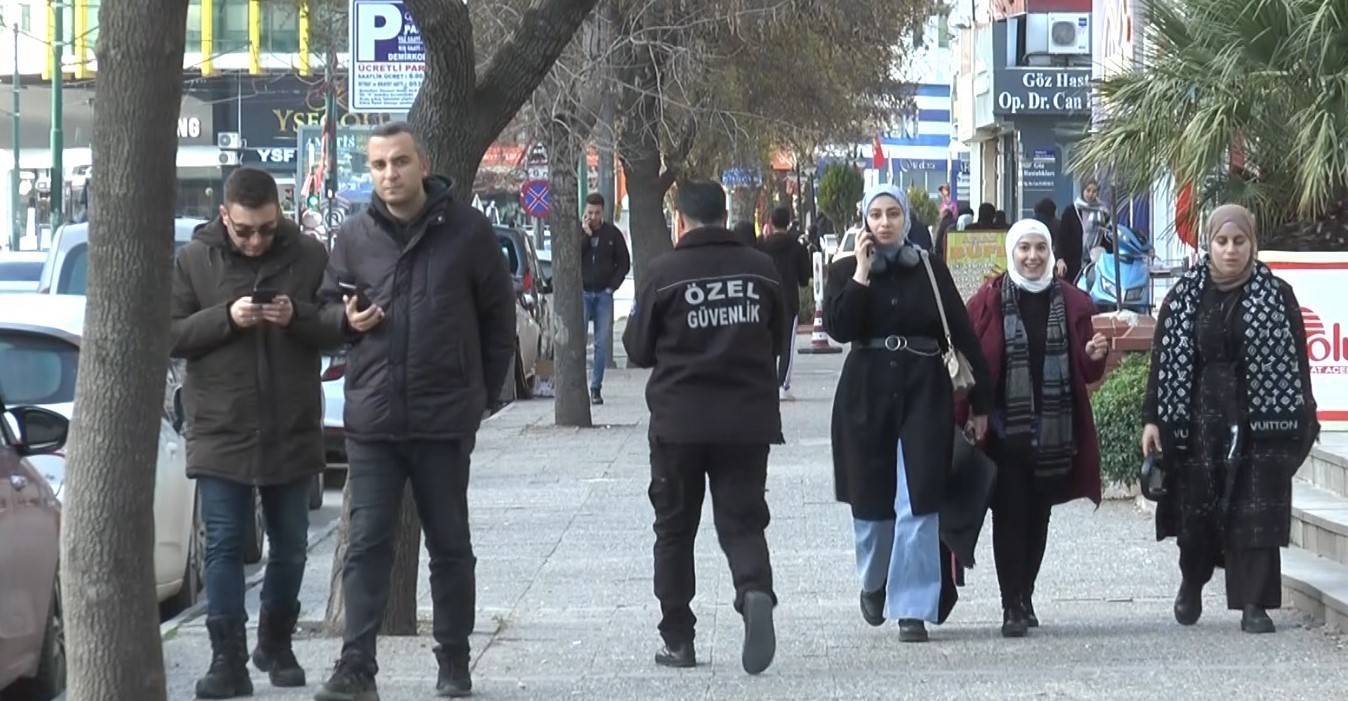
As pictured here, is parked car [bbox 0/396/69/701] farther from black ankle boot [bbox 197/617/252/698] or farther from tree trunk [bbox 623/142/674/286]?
tree trunk [bbox 623/142/674/286]

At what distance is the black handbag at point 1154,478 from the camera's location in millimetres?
9250

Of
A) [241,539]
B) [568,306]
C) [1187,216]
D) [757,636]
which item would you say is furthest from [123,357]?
[568,306]

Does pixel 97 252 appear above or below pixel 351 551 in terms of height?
above

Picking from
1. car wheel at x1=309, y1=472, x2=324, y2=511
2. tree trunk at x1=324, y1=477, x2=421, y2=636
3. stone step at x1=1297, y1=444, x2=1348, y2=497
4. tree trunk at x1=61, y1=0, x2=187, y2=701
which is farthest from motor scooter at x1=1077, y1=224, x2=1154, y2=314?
tree trunk at x1=61, y1=0, x2=187, y2=701

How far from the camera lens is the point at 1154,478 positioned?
30.4ft

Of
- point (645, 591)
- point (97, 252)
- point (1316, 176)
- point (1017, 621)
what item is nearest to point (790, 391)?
point (1316, 176)

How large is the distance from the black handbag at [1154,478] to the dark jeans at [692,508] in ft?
5.78

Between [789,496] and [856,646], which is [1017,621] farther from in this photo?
[789,496]

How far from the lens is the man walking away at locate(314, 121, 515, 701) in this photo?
7391 millimetres

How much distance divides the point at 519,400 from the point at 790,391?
9.81ft

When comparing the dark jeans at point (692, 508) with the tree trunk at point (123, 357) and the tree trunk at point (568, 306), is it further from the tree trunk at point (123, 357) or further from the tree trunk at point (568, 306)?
the tree trunk at point (568, 306)

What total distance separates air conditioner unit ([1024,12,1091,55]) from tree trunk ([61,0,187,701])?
35.2 metres

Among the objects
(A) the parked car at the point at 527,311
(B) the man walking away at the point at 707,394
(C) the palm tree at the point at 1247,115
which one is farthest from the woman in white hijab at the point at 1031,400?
(A) the parked car at the point at 527,311

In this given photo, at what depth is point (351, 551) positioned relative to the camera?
752 cm
